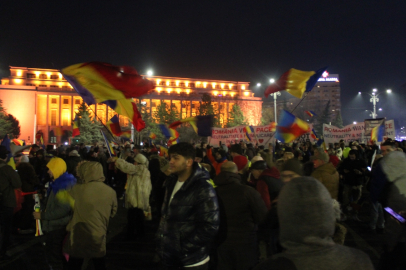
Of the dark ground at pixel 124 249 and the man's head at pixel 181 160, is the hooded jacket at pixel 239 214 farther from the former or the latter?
the dark ground at pixel 124 249

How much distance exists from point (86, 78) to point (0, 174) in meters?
2.30

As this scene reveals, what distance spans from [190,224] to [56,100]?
8786cm

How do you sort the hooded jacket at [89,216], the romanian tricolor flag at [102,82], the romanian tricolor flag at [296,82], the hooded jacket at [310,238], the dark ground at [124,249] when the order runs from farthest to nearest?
1. the romanian tricolor flag at [296,82]
2. the romanian tricolor flag at [102,82]
3. the dark ground at [124,249]
4. the hooded jacket at [89,216]
5. the hooded jacket at [310,238]

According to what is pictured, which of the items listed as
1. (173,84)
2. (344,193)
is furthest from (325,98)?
(344,193)

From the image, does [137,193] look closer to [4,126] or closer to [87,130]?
[87,130]

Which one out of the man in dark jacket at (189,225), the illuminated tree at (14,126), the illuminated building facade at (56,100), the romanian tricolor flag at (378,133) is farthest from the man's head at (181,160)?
the illuminated tree at (14,126)

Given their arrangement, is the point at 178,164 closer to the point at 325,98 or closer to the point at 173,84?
the point at 173,84

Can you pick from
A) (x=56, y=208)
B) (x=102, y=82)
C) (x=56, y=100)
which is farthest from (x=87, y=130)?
(x=56, y=208)

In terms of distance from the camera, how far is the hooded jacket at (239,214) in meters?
3.41

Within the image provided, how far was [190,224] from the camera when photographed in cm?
281

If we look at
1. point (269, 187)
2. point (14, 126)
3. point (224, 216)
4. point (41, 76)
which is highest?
point (41, 76)

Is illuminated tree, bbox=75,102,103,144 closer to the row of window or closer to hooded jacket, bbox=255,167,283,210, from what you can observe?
the row of window

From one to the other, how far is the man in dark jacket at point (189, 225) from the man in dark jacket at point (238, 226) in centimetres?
53

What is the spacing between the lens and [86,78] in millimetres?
6480
